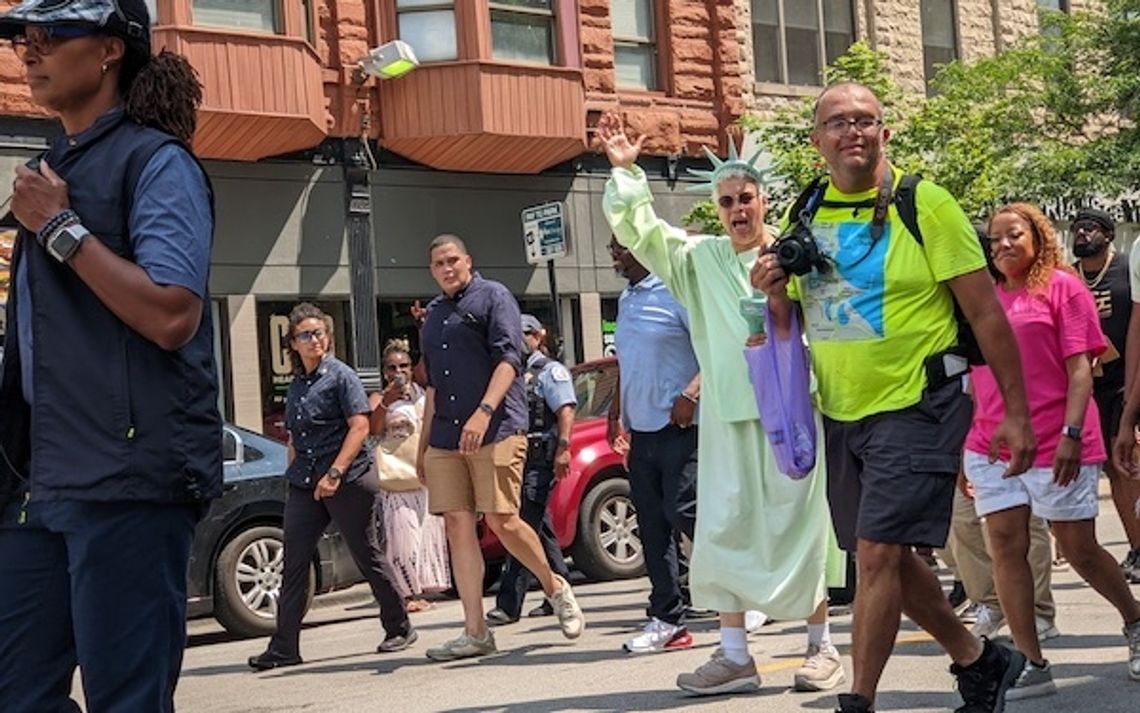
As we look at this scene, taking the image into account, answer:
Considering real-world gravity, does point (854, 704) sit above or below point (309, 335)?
below

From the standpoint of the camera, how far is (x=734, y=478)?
7668mm

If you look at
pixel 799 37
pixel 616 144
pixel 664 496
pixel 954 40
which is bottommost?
pixel 664 496

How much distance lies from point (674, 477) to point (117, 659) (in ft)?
18.1

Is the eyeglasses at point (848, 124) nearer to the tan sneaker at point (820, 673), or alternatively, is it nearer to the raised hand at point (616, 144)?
the raised hand at point (616, 144)

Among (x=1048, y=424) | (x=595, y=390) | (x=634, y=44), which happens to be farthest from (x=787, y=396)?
(x=634, y=44)

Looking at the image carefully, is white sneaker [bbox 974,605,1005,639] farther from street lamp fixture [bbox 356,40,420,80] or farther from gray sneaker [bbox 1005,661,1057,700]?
street lamp fixture [bbox 356,40,420,80]

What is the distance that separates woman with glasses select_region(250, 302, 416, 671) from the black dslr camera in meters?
4.35

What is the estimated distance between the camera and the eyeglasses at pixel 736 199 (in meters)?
7.80

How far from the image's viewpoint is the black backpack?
5859 millimetres

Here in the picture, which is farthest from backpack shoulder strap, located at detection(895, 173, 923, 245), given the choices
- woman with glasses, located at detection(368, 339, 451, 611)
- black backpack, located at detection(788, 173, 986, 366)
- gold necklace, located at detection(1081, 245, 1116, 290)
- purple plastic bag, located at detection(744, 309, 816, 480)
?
woman with glasses, located at detection(368, 339, 451, 611)

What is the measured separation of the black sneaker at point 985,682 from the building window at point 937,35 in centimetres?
2302

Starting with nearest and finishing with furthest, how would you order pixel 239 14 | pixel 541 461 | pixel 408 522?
pixel 541 461 → pixel 408 522 → pixel 239 14

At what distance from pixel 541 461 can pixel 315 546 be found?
187cm

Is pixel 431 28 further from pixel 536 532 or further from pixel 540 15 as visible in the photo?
pixel 536 532
